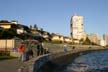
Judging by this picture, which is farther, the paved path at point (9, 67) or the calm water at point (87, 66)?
the calm water at point (87, 66)

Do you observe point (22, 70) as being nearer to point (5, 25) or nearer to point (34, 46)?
point (34, 46)

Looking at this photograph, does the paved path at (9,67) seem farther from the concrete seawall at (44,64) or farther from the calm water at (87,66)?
the calm water at (87,66)

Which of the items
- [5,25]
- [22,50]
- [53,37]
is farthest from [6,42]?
[53,37]

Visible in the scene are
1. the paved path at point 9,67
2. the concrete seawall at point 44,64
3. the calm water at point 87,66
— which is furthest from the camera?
the calm water at point 87,66

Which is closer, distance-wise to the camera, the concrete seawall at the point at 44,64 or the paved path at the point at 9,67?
the concrete seawall at the point at 44,64

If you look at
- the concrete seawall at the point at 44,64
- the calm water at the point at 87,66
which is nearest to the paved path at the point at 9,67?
the concrete seawall at the point at 44,64

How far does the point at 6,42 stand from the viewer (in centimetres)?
5481

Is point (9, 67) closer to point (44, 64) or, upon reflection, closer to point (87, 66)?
point (44, 64)

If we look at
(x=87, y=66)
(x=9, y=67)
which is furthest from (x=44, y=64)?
(x=87, y=66)

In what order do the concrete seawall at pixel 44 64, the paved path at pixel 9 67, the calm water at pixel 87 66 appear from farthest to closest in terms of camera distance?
the calm water at pixel 87 66
the paved path at pixel 9 67
the concrete seawall at pixel 44 64

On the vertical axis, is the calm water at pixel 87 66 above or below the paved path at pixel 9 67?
below

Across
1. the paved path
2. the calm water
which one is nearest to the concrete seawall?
the paved path

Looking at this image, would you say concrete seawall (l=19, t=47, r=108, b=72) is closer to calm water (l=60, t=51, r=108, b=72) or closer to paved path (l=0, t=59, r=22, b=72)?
paved path (l=0, t=59, r=22, b=72)

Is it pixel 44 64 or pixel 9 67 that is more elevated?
pixel 9 67
